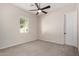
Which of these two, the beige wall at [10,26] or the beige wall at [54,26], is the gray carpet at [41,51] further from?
the beige wall at [54,26]

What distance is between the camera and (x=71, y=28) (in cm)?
494

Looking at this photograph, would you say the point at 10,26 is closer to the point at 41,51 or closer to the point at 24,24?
the point at 24,24

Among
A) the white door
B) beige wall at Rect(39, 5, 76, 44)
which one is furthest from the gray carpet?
beige wall at Rect(39, 5, 76, 44)

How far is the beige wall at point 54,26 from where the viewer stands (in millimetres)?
5296

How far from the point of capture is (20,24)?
5695 mm

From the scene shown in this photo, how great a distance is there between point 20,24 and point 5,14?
4.28 ft

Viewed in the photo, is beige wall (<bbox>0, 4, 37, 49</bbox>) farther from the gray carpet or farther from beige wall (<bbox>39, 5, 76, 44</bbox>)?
beige wall (<bbox>39, 5, 76, 44</bbox>)

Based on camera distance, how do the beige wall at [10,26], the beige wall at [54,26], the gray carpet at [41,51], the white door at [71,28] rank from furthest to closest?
1. the beige wall at [54,26]
2. the white door at [71,28]
3. the beige wall at [10,26]
4. the gray carpet at [41,51]

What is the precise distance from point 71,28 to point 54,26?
1249mm

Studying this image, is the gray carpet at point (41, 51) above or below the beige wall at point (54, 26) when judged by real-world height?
below

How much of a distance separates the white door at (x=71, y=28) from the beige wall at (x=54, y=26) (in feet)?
0.87

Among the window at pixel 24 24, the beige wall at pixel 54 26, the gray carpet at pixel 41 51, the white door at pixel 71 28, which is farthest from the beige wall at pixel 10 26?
the white door at pixel 71 28

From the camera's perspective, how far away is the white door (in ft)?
15.7

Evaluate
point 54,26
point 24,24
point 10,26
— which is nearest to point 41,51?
point 54,26
